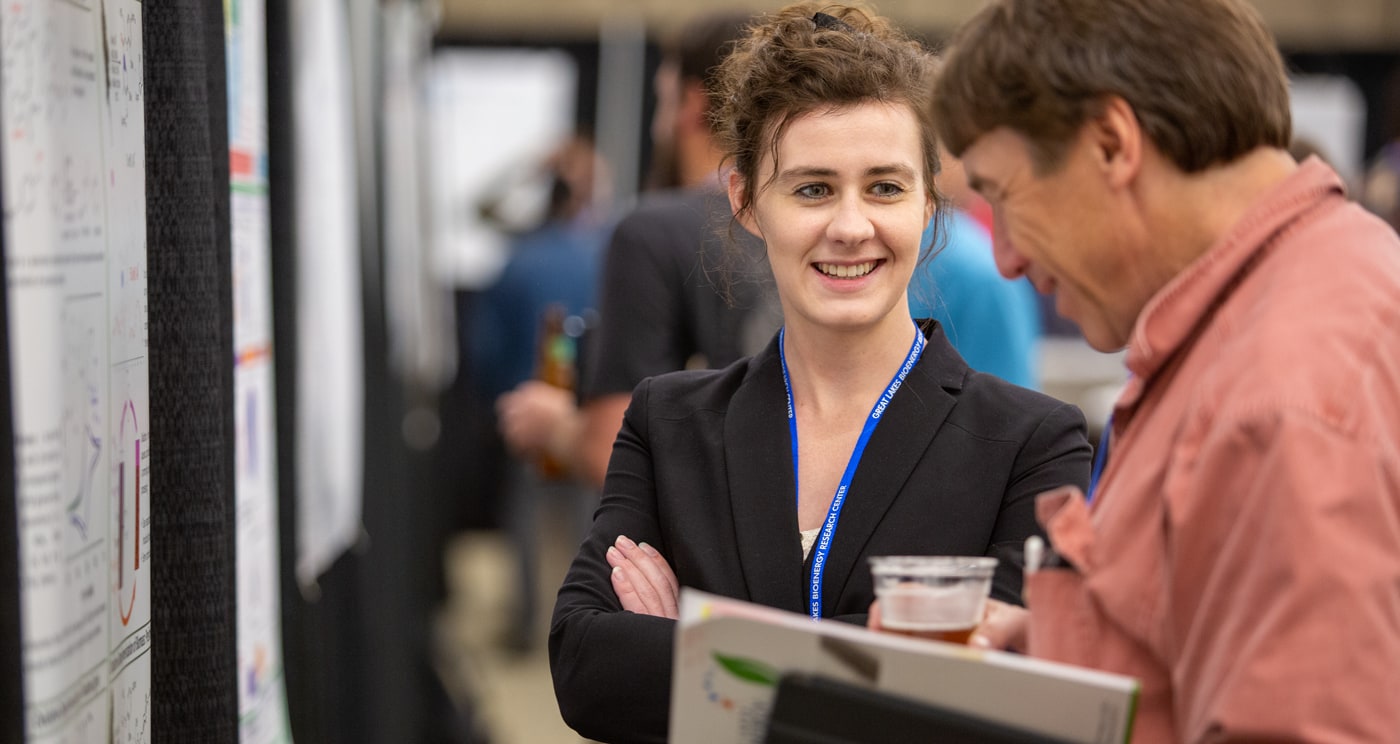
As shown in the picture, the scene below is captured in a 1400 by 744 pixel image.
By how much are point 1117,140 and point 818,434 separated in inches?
20.9

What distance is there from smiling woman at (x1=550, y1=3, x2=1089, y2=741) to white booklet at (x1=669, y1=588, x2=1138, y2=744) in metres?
0.24

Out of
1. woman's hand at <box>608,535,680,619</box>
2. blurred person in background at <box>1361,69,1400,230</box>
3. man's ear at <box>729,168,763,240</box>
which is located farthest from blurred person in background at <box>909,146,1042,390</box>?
blurred person in background at <box>1361,69,1400,230</box>

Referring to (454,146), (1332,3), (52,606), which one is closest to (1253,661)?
(52,606)

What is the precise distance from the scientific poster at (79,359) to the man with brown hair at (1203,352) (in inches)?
28.8

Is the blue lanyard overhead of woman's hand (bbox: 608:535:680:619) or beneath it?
overhead

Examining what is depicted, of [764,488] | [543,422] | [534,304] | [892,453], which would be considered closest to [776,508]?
[764,488]

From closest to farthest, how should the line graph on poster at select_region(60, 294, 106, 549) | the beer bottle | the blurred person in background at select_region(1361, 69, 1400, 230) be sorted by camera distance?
1. the line graph on poster at select_region(60, 294, 106, 549)
2. the beer bottle
3. the blurred person in background at select_region(1361, 69, 1400, 230)

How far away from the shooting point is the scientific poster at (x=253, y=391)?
205cm

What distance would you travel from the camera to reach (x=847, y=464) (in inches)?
58.7

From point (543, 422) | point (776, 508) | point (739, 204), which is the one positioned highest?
point (739, 204)

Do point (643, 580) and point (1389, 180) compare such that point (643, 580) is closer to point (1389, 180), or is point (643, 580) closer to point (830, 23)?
point (830, 23)

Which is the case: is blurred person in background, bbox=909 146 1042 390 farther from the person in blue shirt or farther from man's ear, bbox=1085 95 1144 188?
man's ear, bbox=1085 95 1144 188

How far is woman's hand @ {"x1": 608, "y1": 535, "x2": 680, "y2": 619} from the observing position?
1.47m

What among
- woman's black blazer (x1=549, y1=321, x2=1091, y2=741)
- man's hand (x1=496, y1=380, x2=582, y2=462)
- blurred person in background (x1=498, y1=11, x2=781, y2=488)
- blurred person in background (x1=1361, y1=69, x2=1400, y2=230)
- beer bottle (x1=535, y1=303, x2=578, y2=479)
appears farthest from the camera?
blurred person in background (x1=1361, y1=69, x2=1400, y2=230)
